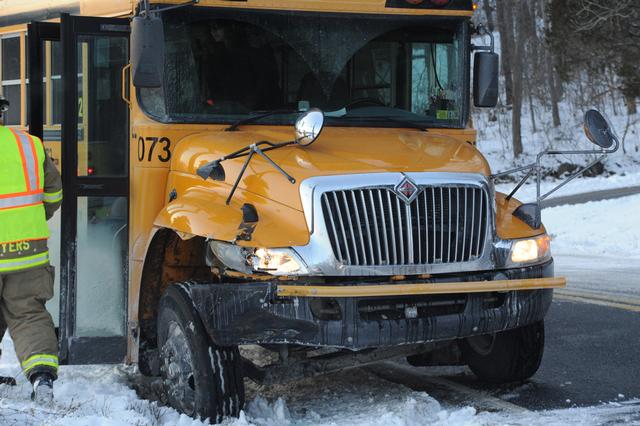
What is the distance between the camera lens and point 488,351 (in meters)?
6.03

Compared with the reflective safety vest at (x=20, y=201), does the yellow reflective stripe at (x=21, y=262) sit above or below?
below

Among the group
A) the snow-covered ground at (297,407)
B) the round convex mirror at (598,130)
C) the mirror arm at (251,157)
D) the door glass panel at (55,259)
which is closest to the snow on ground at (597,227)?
the round convex mirror at (598,130)

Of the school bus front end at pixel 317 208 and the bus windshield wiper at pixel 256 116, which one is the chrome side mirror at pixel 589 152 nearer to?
the school bus front end at pixel 317 208

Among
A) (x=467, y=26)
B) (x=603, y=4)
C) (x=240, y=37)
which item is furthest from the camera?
(x=603, y=4)

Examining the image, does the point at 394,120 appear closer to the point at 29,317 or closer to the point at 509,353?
the point at 509,353

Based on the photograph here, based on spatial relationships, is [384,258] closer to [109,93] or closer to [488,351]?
[488,351]

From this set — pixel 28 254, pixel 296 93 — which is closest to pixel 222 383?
pixel 28 254

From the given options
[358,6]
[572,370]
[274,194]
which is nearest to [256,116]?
[358,6]

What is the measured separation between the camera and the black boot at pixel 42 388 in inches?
209

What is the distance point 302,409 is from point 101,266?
1.44 metres

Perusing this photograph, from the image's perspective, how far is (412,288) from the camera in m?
4.77

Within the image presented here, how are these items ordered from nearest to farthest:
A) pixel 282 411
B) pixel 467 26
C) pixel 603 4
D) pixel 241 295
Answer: pixel 241 295 < pixel 282 411 < pixel 467 26 < pixel 603 4

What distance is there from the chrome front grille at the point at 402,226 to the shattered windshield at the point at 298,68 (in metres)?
1.09

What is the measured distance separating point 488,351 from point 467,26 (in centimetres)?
192
